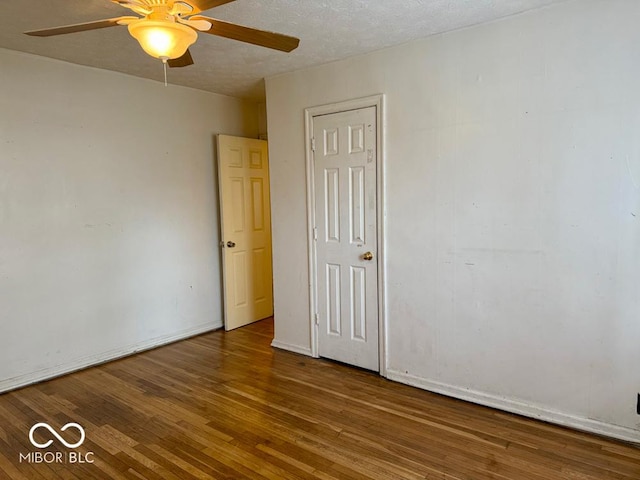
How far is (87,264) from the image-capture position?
349 centimetres

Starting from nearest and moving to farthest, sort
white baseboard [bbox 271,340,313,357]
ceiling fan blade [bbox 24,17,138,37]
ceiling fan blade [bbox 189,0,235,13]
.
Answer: ceiling fan blade [bbox 189,0,235,13]
ceiling fan blade [bbox 24,17,138,37]
white baseboard [bbox 271,340,313,357]

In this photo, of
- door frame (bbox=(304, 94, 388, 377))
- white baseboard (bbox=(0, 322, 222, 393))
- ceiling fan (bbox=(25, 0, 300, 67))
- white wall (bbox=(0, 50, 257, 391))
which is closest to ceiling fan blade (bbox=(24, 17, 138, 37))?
ceiling fan (bbox=(25, 0, 300, 67))

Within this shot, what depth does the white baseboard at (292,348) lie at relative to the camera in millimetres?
3736

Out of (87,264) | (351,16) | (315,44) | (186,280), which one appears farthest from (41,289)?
(351,16)

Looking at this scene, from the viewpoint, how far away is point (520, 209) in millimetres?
2572

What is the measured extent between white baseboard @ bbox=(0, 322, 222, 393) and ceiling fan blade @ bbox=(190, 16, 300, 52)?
291 cm

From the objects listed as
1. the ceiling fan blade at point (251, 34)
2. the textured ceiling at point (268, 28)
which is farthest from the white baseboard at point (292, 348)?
the ceiling fan blade at point (251, 34)

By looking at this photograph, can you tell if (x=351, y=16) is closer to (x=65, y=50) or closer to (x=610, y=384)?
(x=65, y=50)

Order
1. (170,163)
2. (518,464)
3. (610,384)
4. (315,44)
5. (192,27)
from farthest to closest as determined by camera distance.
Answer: (170,163)
(315,44)
(610,384)
(518,464)
(192,27)

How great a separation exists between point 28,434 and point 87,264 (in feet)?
4.53

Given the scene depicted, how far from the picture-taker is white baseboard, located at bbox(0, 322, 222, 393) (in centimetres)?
313

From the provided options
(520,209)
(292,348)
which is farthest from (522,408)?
(292,348)

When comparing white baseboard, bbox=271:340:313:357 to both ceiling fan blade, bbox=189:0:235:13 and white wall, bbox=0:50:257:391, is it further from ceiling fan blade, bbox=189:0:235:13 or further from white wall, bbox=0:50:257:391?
ceiling fan blade, bbox=189:0:235:13

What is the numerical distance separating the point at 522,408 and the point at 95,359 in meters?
3.31
